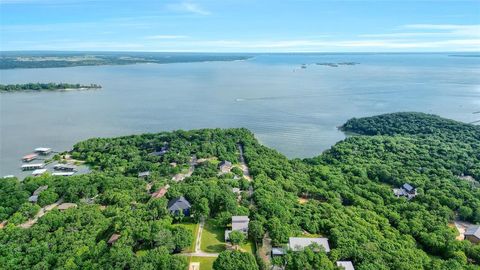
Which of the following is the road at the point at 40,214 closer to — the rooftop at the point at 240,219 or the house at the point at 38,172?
the house at the point at 38,172

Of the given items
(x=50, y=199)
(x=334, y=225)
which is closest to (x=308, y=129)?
(x=334, y=225)

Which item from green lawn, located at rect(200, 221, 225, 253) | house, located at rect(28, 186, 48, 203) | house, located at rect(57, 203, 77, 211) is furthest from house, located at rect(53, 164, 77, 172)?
green lawn, located at rect(200, 221, 225, 253)

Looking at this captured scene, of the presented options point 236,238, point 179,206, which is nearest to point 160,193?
point 179,206

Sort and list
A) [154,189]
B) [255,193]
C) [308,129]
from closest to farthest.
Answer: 1. [255,193]
2. [154,189]
3. [308,129]

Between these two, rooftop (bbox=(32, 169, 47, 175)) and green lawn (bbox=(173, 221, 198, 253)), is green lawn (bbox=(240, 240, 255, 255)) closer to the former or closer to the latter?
green lawn (bbox=(173, 221, 198, 253))

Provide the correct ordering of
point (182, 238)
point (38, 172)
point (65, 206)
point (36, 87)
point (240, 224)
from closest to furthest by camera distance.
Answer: point (182, 238)
point (240, 224)
point (65, 206)
point (38, 172)
point (36, 87)

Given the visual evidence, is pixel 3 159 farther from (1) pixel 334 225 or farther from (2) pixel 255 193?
(1) pixel 334 225

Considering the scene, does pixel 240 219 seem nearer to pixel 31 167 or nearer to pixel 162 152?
pixel 162 152
